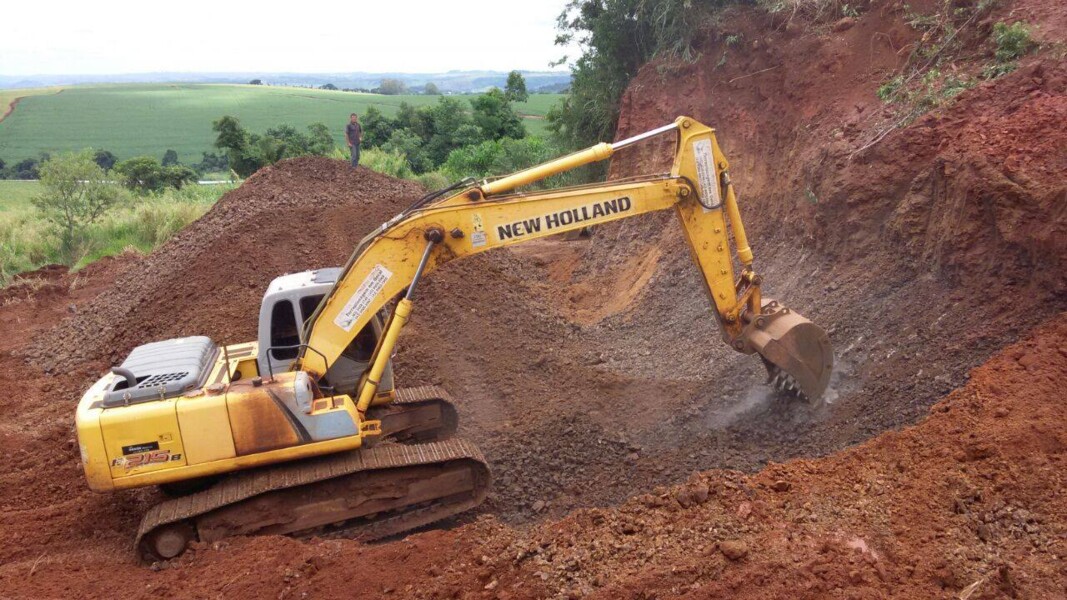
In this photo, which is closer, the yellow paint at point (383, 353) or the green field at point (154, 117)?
the yellow paint at point (383, 353)

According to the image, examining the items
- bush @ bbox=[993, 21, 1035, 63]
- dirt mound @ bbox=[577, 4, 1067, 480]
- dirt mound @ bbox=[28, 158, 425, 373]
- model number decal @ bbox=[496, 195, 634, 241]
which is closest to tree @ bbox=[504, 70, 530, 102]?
dirt mound @ bbox=[28, 158, 425, 373]

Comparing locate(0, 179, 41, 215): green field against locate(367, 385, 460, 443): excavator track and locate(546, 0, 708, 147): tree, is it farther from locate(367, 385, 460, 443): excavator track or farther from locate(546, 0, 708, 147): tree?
locate(367, 385, 460, 443): excavator track

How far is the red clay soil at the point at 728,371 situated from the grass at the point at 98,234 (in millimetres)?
3750

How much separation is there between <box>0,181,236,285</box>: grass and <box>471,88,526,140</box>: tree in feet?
53.7

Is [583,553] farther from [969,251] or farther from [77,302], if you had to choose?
[77,302]

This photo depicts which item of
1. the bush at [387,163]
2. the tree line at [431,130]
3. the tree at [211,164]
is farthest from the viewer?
Result: the tree at [211,164]

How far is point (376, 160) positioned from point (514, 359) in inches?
815

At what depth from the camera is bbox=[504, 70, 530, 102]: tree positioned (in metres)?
36.1

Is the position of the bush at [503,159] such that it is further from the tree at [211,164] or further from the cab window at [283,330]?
the tree at [211,164]

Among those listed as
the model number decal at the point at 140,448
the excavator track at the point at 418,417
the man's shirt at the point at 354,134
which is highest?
the man's shirt at the point at 354,134

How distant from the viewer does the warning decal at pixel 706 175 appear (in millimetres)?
6945

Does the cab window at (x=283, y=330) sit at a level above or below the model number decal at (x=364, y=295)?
below

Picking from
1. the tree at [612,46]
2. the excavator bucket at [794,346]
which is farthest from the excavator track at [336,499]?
the tree at [612,46]

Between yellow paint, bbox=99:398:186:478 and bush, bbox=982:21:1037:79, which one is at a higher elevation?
bush, bbox=982:21:1037:79
